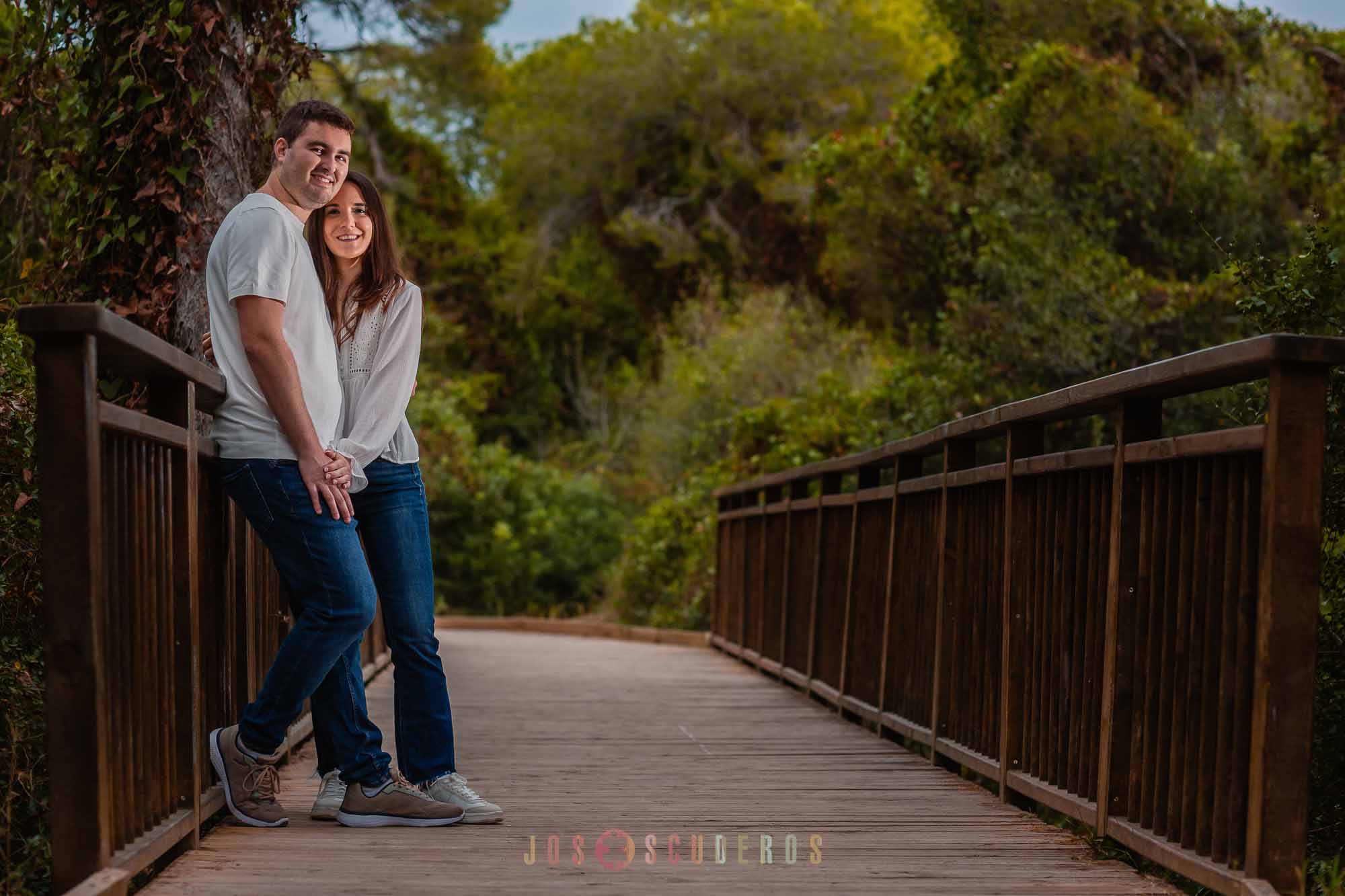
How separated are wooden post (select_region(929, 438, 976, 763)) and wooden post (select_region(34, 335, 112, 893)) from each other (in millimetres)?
3129

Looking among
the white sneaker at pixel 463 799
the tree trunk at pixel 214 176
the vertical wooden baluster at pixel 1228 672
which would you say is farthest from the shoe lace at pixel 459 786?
the tree trunk at pixel 214 176

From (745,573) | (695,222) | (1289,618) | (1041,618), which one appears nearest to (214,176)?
(1041,618)

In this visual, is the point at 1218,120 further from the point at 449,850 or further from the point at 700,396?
the point at 449,850

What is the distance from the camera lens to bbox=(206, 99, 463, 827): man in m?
3.60

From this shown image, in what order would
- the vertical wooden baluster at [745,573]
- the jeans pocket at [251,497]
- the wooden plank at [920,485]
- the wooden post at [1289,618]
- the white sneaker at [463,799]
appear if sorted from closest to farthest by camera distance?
the wooden post at [1289,618]
the jeans pocket at [251,497]
the white sneaker at [463,799]
the wooden plank at [920,485]
the vertical wooden baluster at [745,573]

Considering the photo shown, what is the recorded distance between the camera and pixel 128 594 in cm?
318

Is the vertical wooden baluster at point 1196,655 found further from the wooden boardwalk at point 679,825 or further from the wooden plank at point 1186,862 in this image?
the wooden boardwalk at point 679,825

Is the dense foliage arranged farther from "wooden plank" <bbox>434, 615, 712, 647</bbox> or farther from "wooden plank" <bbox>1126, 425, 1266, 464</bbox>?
"wooden plank" <bbox>1126, 425, 1266, 464</bbox>

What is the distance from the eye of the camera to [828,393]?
1439 centimetres

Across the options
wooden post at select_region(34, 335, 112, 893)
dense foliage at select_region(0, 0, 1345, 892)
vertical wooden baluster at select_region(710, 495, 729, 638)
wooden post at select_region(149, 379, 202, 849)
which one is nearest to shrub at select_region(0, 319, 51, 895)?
dense foliage at select_region(0, 0, 1345, 892)

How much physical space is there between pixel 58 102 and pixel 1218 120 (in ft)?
36.0

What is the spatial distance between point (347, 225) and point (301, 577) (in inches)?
38.8

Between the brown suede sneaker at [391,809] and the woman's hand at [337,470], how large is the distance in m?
0.84

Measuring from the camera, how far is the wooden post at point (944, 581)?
5191 mm
